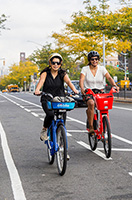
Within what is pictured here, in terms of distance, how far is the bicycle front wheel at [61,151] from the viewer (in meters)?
4.75

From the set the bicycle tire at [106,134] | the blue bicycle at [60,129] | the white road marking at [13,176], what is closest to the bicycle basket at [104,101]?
the bicycle tire at [106,134]

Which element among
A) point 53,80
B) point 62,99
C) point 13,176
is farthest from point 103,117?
point 13,176

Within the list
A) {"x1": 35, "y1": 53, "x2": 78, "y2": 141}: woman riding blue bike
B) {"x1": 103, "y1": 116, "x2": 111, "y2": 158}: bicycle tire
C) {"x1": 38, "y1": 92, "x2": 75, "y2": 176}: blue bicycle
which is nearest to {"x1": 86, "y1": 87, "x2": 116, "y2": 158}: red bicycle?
{"x1": 103, "y1": 116, "x2": 111, "y2": 158}: bicycle tire

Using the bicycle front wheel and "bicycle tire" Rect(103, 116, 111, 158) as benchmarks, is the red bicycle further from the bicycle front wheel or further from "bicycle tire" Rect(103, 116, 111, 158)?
the bicycle front wheel

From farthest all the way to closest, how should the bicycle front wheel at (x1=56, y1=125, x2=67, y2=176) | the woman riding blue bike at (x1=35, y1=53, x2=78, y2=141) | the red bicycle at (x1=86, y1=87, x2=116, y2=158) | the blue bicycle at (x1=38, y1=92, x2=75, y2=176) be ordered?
the red bicycle at (x1=86, y1=87, x2=116, y2=158), the woman riding blue bike at (x1=35, y1=53, x2=78, y2=141), the blue bicycle at (x1=38, y1=92, x2=75, y2=176), the bicycle front wheel at (x1=56, y1=125, x2=67, y2=176)

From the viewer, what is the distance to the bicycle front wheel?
475 cm

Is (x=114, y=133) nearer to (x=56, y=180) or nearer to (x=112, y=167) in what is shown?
(x=112, y=167)

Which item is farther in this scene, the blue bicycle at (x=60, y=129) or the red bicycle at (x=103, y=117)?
the red bicycle at (x=103, y=117)

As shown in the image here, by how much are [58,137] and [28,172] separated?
66 centimetres

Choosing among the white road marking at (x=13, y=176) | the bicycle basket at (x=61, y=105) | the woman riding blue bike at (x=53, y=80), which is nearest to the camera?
the white road marking at (x=13, y=176)

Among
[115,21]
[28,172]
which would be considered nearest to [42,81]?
[28,172]

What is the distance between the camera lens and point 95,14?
25.2m

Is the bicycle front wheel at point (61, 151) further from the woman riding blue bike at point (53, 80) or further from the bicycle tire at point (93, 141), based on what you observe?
the bicycle tire at point (93, 141)

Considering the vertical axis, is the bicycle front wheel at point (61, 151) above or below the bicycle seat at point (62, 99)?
below
